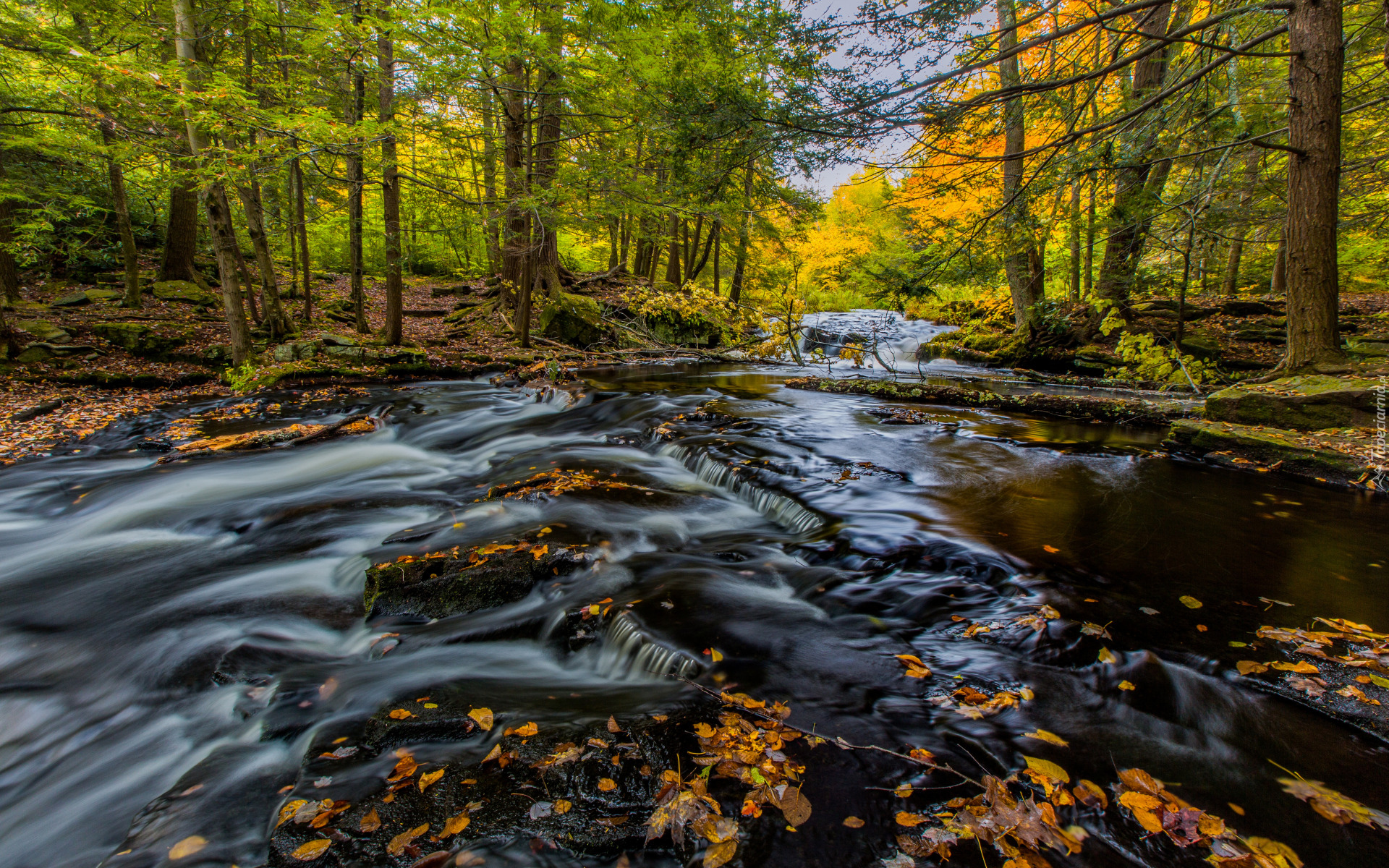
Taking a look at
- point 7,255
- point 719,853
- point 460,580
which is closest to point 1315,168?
point 719,853

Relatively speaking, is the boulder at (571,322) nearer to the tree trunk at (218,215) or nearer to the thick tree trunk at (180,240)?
the tree trunk at (218,215)

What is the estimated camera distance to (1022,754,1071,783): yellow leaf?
7.02 ft

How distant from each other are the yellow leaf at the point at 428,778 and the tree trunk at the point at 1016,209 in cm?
739

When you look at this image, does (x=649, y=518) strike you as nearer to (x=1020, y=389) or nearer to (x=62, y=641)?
(x=62, y=641)

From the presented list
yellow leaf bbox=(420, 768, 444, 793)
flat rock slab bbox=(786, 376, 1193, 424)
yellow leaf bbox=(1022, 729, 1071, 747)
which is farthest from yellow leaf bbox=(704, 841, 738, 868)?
flat rock slab bbox=(786, 376, 1193, 424)

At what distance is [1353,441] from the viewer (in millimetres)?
5578

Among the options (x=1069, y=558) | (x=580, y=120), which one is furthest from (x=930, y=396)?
(x=580, y=120)

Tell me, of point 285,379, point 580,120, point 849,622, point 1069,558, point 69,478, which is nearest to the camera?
point 849,622

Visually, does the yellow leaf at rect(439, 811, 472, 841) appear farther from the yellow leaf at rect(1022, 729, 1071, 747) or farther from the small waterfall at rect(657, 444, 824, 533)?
the small waterfall at rect(657, 444, 824, 533)

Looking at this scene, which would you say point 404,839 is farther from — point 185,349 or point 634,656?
point 185,349

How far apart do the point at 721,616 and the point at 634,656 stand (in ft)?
2.05

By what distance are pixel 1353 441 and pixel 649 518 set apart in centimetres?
714

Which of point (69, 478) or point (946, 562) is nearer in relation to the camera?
point (946, 562)

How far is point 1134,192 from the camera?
831 centimetres
